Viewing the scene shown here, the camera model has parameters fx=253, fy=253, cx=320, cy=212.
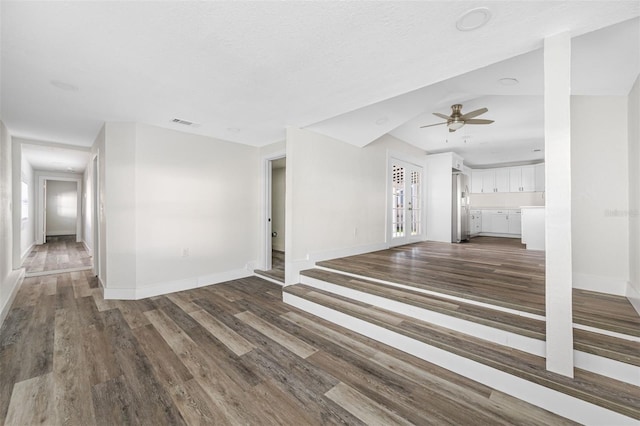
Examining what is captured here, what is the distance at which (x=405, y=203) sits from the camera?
570 centimetres

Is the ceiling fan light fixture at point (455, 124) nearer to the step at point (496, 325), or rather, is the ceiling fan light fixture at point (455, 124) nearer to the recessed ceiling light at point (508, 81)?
the recessed ceiling light at point (508, 81)

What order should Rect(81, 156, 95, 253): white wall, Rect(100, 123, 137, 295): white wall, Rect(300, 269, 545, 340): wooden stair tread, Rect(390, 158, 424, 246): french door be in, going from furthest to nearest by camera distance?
Rect(390, 158, 424, 246): french door → Rect(81, 156, 95, 253): white wall → Rect(100, 123, 137, 295): white wall → Rect(300, 269, 545, 340): wooden stair tread

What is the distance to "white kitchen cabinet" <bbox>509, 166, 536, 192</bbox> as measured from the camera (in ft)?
24.8

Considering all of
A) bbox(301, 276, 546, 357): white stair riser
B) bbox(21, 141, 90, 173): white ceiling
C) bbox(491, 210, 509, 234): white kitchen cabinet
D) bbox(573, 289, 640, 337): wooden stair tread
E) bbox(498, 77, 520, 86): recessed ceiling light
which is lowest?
bbox(301, 276, 546, 357): white stair riser

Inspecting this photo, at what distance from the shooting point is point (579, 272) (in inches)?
104

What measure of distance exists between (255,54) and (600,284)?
3827 millimetres

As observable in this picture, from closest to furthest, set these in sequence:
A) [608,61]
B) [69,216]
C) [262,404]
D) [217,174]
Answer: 1. [262,404]
2. [608,61]
3. [217,174]
4. [69,216]

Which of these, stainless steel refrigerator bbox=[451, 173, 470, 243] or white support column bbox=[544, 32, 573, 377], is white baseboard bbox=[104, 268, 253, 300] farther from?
stainless steel refrigerator bbox=[451, 173, 470, 243]

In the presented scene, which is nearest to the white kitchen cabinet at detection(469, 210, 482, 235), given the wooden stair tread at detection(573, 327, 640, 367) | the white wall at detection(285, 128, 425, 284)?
the white wall at detection(285, 128, 425, 284)

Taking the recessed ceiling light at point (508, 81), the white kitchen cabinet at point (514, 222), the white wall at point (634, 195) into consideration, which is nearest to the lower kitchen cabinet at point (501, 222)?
the white kitchen cabinet at point (514, 222)

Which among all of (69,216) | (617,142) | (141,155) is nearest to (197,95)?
(141,155)

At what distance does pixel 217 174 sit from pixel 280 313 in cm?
253

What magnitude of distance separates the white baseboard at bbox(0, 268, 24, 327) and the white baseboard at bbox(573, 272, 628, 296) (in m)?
6.08

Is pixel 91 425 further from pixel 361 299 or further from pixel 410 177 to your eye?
pixel 410 177
